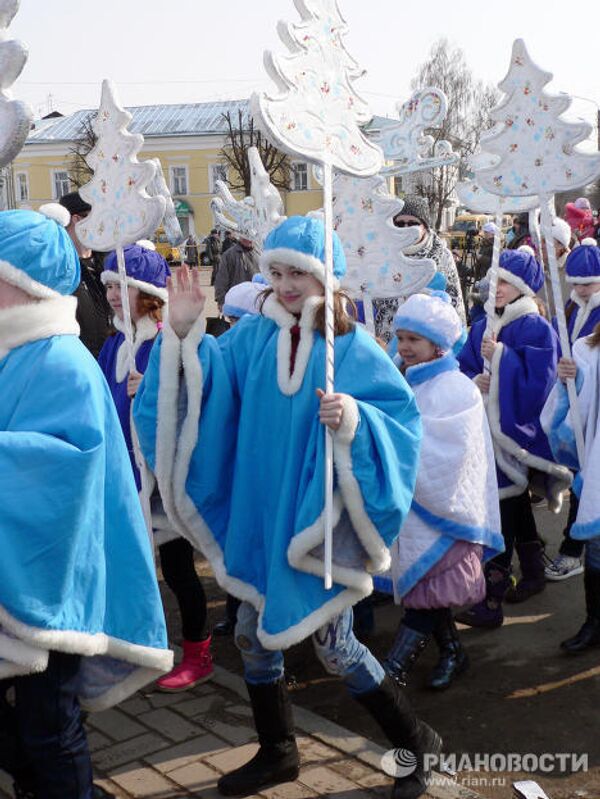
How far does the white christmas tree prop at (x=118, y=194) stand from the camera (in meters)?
4.73

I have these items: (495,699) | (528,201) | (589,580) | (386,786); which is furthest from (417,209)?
(386,786)

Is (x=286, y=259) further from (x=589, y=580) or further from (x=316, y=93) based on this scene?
(x=589, y=580)

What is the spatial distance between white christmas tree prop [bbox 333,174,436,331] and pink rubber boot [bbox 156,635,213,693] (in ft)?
6.61

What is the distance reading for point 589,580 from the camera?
4.67 metres

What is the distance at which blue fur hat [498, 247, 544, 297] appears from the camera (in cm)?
557

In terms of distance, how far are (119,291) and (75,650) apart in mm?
2542

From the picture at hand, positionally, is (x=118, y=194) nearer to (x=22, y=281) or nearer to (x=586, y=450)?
(x=22, y=281)

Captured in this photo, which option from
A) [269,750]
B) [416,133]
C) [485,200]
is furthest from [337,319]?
[416,133]

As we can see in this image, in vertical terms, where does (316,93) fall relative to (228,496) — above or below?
above

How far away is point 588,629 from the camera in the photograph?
15.5ft

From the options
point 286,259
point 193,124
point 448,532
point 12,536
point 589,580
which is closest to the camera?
point 12,536

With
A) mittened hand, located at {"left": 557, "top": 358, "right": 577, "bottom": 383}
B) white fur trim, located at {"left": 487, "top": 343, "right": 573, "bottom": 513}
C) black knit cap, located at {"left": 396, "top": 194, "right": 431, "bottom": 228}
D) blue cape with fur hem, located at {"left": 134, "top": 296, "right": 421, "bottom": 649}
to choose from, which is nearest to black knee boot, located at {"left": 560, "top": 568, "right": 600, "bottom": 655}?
white fur trim, located at {"left": 487, "top": 343, "right": 573, "bottom": 513}

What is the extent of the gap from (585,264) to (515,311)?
1.05 m

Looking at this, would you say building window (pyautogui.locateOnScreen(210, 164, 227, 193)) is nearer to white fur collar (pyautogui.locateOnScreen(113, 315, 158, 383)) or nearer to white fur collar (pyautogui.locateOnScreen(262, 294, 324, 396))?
white fur collar (pyautogui.locateOnScreen(113, 315, 158, 383))
